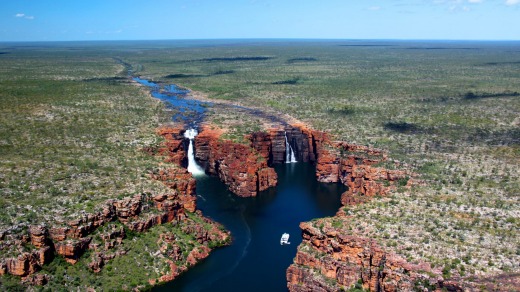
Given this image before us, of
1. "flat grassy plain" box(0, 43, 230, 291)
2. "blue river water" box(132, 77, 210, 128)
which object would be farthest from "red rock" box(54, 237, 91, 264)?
"blue river water" box(132, 77, 210, 128)

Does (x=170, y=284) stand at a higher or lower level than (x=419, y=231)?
lower

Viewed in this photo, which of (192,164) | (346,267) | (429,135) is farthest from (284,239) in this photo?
(429,135)

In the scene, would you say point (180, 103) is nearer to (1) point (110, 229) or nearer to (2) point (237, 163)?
(2) point (237, 163)

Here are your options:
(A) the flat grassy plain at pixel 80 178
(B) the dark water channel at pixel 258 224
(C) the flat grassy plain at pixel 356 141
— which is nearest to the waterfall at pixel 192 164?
(B) the dark water channel at pixel 258 224

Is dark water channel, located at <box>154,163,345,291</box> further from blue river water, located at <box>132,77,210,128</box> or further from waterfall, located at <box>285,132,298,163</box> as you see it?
blue river water, located at <box>132,77,210,128</box>

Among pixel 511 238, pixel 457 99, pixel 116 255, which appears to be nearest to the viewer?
pixel 511 238

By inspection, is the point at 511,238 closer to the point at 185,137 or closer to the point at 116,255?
the point at 116,255

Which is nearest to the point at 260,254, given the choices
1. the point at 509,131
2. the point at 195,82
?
the point at 509,131
